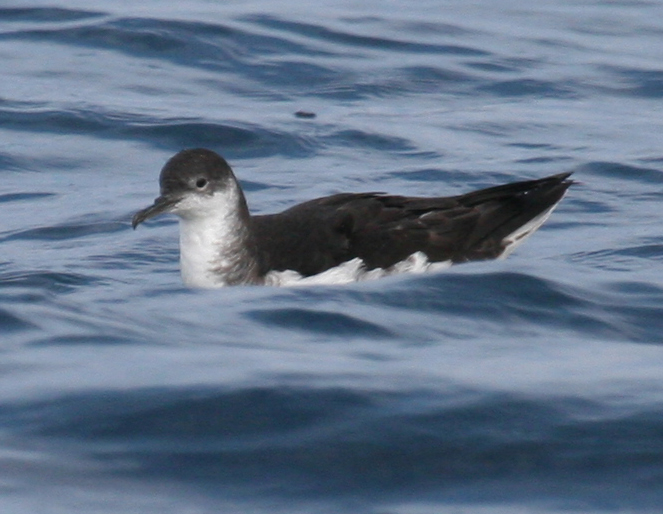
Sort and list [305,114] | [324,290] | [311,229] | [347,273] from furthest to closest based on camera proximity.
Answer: [305,114], [311,229], [347,273], [324,290]

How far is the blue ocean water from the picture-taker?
15.7 ft

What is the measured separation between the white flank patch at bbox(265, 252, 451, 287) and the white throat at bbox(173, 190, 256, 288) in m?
0.27

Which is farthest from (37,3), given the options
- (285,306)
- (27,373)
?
(27,373)

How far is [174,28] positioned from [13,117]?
3.71 m

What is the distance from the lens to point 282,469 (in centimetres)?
478

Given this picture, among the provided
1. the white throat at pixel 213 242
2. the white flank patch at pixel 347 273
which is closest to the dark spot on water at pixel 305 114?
the white throat at pixel 213 242

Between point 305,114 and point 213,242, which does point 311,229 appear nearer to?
point 213,242

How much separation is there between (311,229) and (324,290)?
120 cm

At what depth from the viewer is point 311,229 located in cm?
939

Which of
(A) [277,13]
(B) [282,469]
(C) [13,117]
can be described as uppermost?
(A) [277,13]

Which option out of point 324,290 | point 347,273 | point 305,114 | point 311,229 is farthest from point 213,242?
point 305,114

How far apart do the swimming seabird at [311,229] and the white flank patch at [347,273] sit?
0.07 ft

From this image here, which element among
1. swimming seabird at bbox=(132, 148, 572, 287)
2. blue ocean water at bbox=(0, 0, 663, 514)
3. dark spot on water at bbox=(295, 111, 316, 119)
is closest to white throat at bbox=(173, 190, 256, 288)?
swimming seabird at bbox=(132, 148, 572, 287)

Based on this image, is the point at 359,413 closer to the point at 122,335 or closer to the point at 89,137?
the point at 122,335
